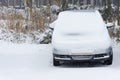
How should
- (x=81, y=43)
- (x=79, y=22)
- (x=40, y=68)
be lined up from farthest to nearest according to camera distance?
(x=79, y=22) < (x=40, y=68) < (x=81, y=43)

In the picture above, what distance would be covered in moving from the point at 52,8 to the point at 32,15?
111cm

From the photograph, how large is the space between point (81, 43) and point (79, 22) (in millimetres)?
1406

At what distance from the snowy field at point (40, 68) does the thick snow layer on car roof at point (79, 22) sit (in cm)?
116

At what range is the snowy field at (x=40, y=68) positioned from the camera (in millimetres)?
12094

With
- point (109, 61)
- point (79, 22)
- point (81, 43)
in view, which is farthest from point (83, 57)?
point (79, 22)

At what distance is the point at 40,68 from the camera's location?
44.1 ft

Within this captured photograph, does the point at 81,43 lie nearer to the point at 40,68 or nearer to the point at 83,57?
the point at 83,57

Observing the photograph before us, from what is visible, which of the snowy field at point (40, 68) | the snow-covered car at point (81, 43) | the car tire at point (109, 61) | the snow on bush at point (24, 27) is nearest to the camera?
the snowy field at point (40, 68)

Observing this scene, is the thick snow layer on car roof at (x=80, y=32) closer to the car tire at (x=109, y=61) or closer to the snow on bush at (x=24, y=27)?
the car tire at (x=109, y=61)

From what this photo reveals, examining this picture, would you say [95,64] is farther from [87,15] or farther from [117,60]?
[87,15]

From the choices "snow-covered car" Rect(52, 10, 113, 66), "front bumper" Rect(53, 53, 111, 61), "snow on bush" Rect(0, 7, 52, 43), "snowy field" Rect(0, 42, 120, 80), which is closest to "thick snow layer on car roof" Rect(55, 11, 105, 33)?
"snow-covered car" Rect(52, 10, 113, 66)

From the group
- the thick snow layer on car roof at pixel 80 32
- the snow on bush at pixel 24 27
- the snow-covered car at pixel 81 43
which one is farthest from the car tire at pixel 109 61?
the snow on bush at pixel 24 27

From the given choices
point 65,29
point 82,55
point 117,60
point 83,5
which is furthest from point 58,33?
point 83,5

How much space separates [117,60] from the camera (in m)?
14.5
